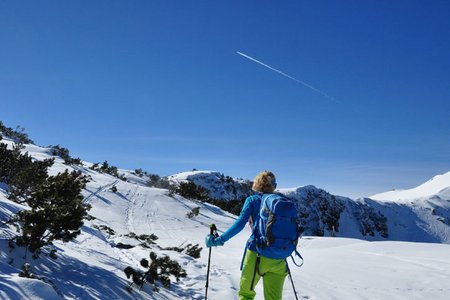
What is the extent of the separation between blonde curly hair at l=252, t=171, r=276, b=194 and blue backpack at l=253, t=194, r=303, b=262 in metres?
0.40

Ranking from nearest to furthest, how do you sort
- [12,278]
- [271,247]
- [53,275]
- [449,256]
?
[12,278]
[271,247]
[53,275]
[449,256]

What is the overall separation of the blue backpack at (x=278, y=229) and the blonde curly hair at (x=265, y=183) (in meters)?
0.40

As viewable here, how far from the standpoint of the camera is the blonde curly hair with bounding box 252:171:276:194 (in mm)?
4398

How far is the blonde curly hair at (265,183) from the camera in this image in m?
4.40

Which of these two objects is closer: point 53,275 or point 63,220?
point 53,275

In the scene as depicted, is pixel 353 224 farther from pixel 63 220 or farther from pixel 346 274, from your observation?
pixel 63 220

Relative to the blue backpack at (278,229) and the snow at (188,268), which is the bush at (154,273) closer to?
the snow at (188,268)

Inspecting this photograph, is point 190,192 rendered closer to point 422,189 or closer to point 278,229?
point 278,229

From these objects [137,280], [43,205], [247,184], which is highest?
[247,184]

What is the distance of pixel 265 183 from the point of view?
14.5 ft

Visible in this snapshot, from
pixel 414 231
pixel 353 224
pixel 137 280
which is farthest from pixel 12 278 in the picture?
pixel 414 231

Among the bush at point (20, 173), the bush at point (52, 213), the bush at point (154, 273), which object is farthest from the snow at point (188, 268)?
the bush at point (20, 173)

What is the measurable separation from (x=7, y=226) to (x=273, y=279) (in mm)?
4906

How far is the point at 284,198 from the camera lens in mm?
3990
